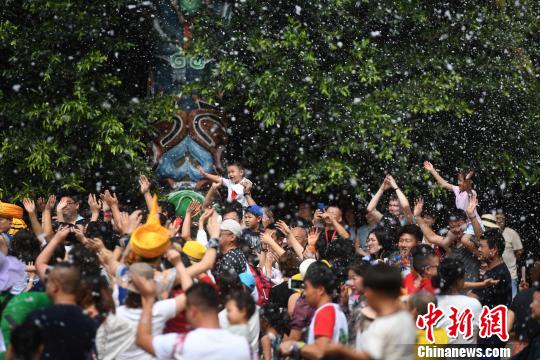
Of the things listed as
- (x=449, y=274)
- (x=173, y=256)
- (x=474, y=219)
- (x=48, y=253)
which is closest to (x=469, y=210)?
(x=474, y=219)

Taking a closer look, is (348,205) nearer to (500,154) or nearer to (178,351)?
(500,154)

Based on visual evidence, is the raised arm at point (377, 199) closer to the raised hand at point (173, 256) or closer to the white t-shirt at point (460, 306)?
the white t-shirt at point (460, 306)

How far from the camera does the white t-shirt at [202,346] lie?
17.9ft

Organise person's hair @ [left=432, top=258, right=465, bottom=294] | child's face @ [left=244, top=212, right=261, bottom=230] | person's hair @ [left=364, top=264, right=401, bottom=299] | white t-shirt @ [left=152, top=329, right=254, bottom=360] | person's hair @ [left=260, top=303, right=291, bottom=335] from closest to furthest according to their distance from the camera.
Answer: person's hair @ [left=364, top=264, right=401, bottom=299], white t-shirt @ [left=152, top=329, right=254, bottom=360], person's hair @ [left=432, top=258, right=465, bottom=294], person's hair @ [left=260, top=303, right=291, bottom=335], child's face @ [left=244, top=212, right=261, bottom=230]

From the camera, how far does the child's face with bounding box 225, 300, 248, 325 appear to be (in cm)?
616

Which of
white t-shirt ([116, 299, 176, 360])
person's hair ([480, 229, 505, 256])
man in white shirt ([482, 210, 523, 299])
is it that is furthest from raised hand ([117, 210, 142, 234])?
man in white shirt ([482, 210, 523, 299])

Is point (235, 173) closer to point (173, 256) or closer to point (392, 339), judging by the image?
point (173, 256)

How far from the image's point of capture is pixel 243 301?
6.18m

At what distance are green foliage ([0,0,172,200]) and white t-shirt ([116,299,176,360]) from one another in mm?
6592

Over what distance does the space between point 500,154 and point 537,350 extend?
279 inches

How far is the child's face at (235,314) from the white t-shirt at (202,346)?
1.81 ft

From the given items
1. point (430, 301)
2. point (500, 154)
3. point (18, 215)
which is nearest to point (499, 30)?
point (500, 154)

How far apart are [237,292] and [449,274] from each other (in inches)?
65.1

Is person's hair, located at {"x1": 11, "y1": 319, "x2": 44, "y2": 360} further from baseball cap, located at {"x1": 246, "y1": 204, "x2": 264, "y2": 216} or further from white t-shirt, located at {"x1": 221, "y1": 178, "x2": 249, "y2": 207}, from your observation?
white t-shirt, located at {"x1": 221, "y1": 178, "x2": 249, "y2": 207}
